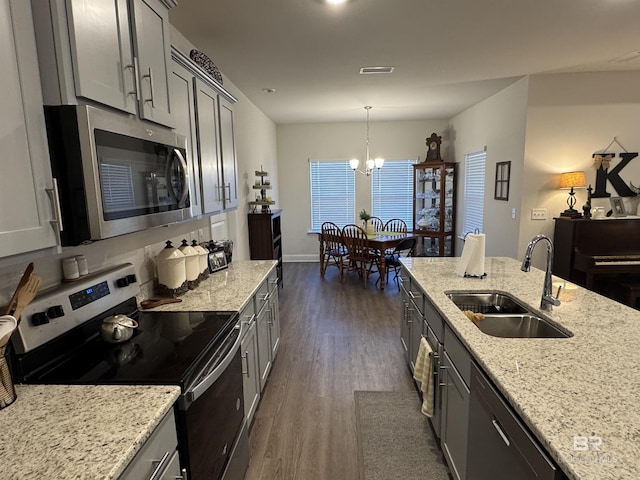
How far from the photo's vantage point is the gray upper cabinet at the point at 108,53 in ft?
3.39

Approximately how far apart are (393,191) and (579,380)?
5.88m

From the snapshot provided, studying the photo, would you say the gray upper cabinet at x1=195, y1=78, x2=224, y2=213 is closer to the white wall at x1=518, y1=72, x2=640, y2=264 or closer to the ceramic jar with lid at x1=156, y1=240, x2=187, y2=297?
the ceramic jar with lid at x1=156, y1=240, x2=187, y2=297

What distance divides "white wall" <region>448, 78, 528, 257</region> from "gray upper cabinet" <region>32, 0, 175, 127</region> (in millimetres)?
3780

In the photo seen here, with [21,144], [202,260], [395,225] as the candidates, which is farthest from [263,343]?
[395,225]

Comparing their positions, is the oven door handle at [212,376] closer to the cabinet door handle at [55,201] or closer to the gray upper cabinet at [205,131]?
Answer: the cabinet door handle at [55,201]

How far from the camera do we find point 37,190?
100 cm

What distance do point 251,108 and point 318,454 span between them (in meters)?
4.14

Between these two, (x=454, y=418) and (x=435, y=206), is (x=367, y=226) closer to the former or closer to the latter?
(x=435, y=206)

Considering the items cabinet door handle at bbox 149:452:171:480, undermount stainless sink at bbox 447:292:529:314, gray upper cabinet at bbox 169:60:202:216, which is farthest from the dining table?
cabinet door handle at bbox 149:452:171:480

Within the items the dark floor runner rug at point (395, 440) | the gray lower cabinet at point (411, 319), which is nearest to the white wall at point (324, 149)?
the gray lower cabinet at point (411, 319)

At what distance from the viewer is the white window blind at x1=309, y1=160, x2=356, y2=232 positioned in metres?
6.80

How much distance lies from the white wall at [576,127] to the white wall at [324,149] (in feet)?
8.99

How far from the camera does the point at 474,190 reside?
216 inches

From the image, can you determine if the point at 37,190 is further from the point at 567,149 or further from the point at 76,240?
the point at 567,149
